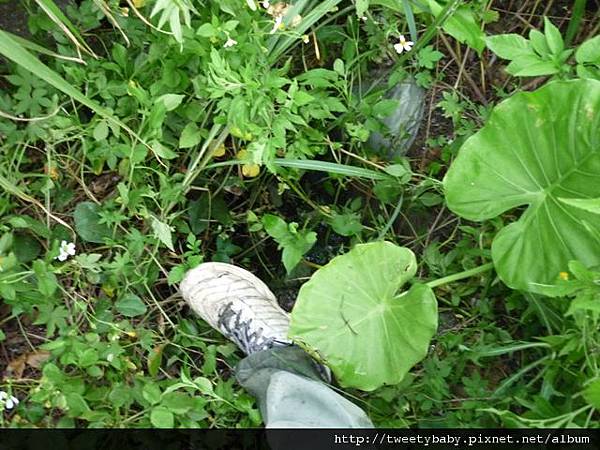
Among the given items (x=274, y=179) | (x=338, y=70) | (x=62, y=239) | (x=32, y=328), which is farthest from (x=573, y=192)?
(x=32, y=328)

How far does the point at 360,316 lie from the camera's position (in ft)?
4.41

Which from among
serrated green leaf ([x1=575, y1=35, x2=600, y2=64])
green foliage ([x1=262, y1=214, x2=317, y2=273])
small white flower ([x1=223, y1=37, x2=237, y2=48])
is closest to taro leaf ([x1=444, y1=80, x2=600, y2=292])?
serrated green leaf ([x1=575, y1=35, x2=600, y2=64])

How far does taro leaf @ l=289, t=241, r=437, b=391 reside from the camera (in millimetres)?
1329

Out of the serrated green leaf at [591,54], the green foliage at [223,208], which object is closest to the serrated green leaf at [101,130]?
the green foliage at [223,208]

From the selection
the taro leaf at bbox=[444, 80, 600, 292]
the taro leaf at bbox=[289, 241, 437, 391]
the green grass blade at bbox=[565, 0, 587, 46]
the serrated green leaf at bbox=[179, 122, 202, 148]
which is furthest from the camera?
the green grass blade at bbox=[565, 0, 587, 46]

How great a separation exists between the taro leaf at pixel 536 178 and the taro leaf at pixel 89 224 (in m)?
0.73

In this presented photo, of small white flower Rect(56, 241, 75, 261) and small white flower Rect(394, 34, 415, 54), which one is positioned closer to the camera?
small white flower Rect(56, 241, 75, 261)

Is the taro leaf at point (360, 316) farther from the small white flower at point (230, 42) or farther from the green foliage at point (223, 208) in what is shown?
the small white flower at point (230, 42)

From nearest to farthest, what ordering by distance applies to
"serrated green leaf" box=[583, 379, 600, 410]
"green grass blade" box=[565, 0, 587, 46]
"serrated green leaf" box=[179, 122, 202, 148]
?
"serrated green leaf" box=[583, 379, 600, 410] < "serrated green leaf" box=[179, 122, 202, 148] < "green grass blade" box=[565, 0, 587, 46]

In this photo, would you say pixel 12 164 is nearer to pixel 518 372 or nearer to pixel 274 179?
pixel 274 179

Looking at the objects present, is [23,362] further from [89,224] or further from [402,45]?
[402,45]

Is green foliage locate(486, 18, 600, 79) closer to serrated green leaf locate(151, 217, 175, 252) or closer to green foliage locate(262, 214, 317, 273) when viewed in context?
green foliage locate(262, 214, 317, 273)

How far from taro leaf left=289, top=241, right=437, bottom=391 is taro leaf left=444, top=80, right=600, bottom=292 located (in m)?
0.17

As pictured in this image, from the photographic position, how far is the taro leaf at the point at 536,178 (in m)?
1.22
